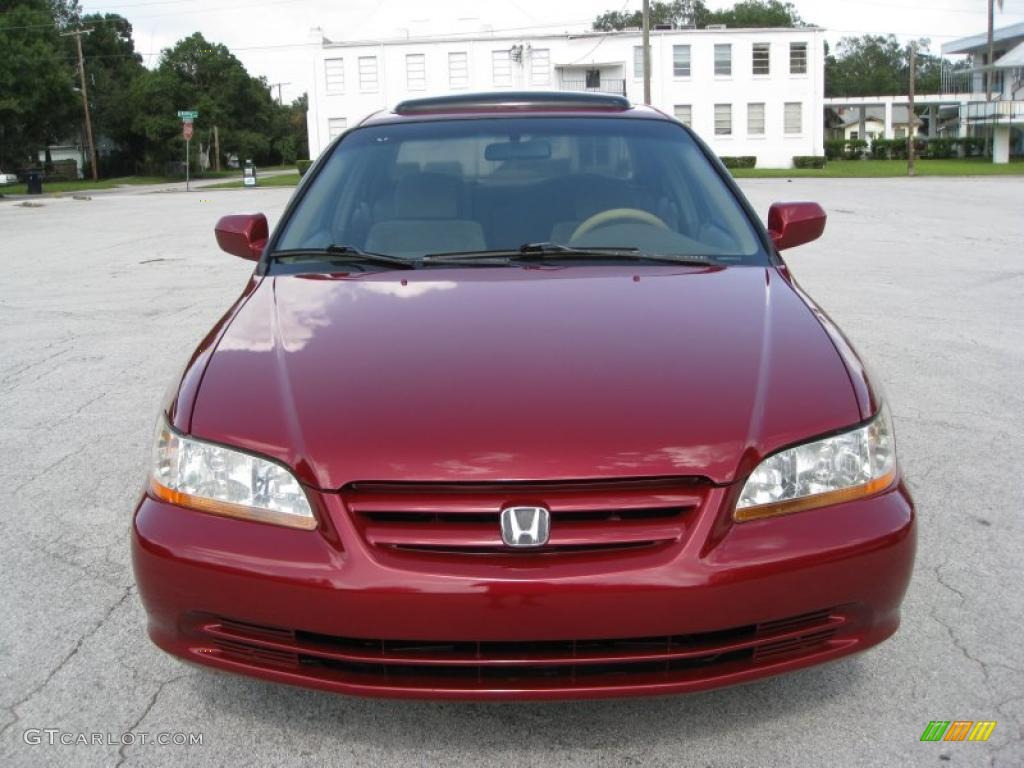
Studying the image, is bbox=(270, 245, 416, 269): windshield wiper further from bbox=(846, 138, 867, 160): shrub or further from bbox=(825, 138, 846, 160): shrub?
bbox=(846, 138, 867, 160): shrub

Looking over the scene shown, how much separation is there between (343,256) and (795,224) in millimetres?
1706

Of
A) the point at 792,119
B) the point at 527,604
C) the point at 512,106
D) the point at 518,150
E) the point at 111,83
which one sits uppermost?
the point at 111,83

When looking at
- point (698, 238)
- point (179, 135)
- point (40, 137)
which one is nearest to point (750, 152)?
point (179, 135)

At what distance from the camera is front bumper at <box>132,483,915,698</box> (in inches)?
82.6

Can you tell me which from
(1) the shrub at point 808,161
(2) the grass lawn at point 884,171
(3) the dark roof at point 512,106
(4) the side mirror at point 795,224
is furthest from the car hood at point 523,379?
(1) the shrub at point 808,161

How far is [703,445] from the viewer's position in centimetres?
224

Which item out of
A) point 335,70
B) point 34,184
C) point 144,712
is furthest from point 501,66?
point 144,712

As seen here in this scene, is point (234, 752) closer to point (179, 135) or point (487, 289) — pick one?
point (487, 289)

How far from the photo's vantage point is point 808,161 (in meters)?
57.7

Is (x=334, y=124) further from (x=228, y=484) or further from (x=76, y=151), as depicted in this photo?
(x=228, y=484)

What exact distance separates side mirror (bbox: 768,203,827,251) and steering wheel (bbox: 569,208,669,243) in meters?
0.51

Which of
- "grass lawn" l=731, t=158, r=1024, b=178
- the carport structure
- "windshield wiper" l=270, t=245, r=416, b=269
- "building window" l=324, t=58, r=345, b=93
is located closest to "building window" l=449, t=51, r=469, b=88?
"building window" l=324, t=58, r=345, b=93

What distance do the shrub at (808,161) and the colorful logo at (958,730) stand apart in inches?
2288

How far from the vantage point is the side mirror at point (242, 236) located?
381cm
